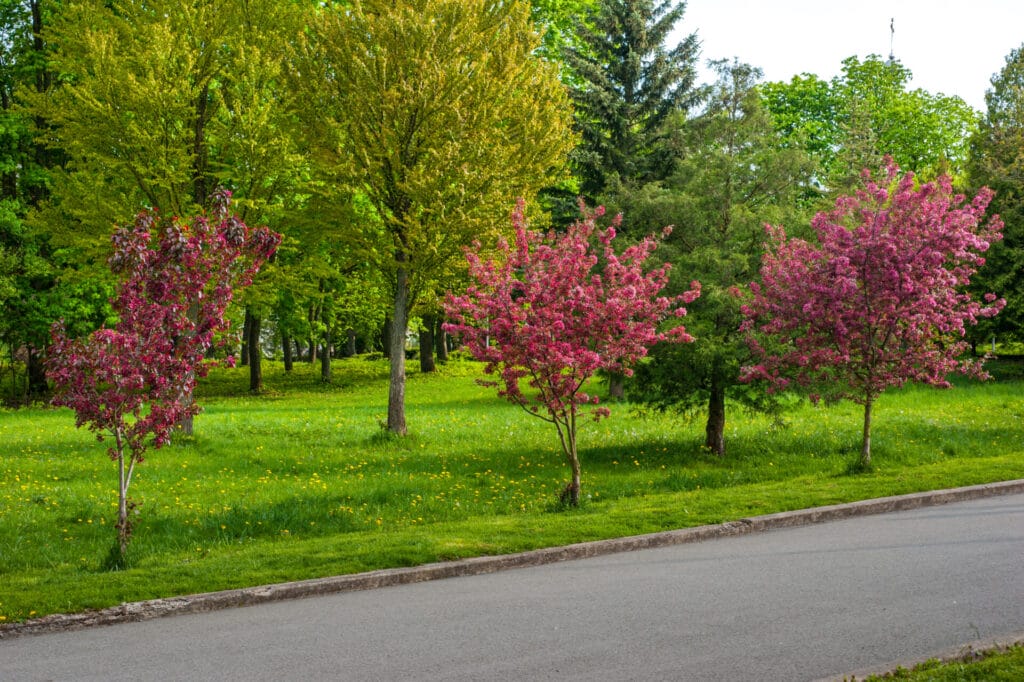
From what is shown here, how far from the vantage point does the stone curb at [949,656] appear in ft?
17.6

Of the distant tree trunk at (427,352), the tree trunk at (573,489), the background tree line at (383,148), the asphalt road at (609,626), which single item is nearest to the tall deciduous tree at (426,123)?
the background tree line at (383,148)

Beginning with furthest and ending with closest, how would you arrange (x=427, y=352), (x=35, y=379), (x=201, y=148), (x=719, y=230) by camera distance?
(x=427, y=352)
(x=35, y=379)
(x=201, y=148)
(x=719, y=230)

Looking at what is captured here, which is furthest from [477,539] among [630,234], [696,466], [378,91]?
[378,91]

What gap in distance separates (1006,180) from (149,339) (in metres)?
30.5

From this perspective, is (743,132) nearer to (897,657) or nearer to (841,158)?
(897,657)

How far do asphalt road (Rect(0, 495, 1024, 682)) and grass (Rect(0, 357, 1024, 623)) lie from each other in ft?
3.45

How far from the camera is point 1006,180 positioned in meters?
30.3

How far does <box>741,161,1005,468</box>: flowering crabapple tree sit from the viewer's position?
1437 centimetres

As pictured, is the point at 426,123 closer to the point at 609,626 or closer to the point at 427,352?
the point at 609,626

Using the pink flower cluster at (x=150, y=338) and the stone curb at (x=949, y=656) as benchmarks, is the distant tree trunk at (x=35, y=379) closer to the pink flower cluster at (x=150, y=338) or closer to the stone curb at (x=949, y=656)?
the pink flower cluster at (x=150, y=338)

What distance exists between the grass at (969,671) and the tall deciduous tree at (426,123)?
1295 cm

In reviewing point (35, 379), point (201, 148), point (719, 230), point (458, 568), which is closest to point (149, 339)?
point (458, 568)

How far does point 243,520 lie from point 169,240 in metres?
4.49

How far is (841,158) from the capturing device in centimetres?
4438
